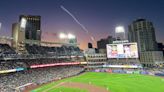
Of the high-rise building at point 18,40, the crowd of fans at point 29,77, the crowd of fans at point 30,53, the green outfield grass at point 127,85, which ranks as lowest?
the green outfield grass at point 127,85

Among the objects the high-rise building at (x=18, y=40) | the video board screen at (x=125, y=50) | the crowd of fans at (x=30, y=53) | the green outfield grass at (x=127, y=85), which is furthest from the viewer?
the high-rise building at (x=18, y=40)

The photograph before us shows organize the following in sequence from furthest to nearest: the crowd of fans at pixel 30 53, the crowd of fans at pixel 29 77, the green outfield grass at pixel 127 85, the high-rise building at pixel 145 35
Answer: the high-rise building at pixel 145 35 → the crowd of fans at pixel 30 53 → the crowd of fans at pixel 29 77 → the green outfield grass at pixel 127 85

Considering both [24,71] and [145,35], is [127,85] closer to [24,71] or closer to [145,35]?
[24,71]

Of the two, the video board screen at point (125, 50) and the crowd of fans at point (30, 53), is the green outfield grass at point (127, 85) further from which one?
the video board screen at point (125, 50)

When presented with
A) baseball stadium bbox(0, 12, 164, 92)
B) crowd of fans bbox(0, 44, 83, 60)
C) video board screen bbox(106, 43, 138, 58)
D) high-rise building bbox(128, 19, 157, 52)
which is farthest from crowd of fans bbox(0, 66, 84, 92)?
high-rise building bbox(128, 19, 157, 52)

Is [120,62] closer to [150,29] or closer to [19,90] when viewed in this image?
[19,90]

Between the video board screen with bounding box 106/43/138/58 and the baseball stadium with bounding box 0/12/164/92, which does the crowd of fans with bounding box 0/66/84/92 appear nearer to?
the baseball stadium with bounding box 0/12/164/92

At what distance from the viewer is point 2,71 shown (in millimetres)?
41656

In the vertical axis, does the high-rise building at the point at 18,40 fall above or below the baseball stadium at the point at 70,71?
above

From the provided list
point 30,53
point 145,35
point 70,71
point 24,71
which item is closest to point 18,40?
point 30,53

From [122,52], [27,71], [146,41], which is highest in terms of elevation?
[146,41]

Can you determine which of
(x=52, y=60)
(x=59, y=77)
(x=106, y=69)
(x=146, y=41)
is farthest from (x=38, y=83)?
(x=146, y=41)

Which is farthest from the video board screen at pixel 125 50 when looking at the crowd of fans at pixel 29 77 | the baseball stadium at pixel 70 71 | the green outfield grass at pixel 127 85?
the crowd of fans at pixel 29 77

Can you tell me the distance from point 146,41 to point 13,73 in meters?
163
